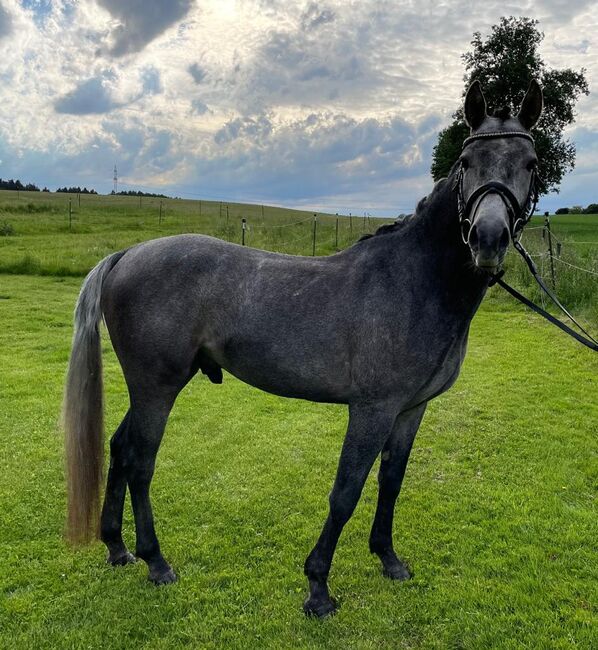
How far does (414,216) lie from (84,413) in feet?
7.68

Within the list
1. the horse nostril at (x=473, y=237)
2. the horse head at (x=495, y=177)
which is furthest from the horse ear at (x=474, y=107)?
the horse nostril at (x=473, y=237)

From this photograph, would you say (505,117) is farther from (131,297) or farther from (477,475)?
(477,475)

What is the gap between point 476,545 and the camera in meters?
3.62

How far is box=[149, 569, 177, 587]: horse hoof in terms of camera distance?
320cm

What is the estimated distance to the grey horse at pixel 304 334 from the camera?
2.72 meters

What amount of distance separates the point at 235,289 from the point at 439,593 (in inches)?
88.2

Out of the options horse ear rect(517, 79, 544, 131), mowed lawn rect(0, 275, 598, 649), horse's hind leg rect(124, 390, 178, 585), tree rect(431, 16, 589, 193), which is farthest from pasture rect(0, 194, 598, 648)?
tree rect(431, 16, 589, 193)

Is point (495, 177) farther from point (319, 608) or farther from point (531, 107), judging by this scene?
point (319, 608)

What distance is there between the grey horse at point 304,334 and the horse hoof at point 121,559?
0.13 meters

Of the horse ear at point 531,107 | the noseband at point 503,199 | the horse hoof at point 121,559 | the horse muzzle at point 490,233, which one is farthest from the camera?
the horse hoof at point 121,559

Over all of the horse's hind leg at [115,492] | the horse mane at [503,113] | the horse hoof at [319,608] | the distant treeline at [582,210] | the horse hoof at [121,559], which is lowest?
the horse hoof at [121,559]

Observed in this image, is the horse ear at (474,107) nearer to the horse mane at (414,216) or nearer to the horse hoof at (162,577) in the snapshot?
the horse mane at (414,216)

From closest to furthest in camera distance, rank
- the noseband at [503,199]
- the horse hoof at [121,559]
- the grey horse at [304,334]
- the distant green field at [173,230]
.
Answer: the noseband at [503,199], the grey horse at [304,334], the horse hoof at [121,559], the distant green field at [173,230]

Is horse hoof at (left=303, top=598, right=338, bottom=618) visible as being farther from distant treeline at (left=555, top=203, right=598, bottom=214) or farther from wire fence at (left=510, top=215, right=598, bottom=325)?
distant treeline at (left=555, top=203, right=598, bottom=214)
